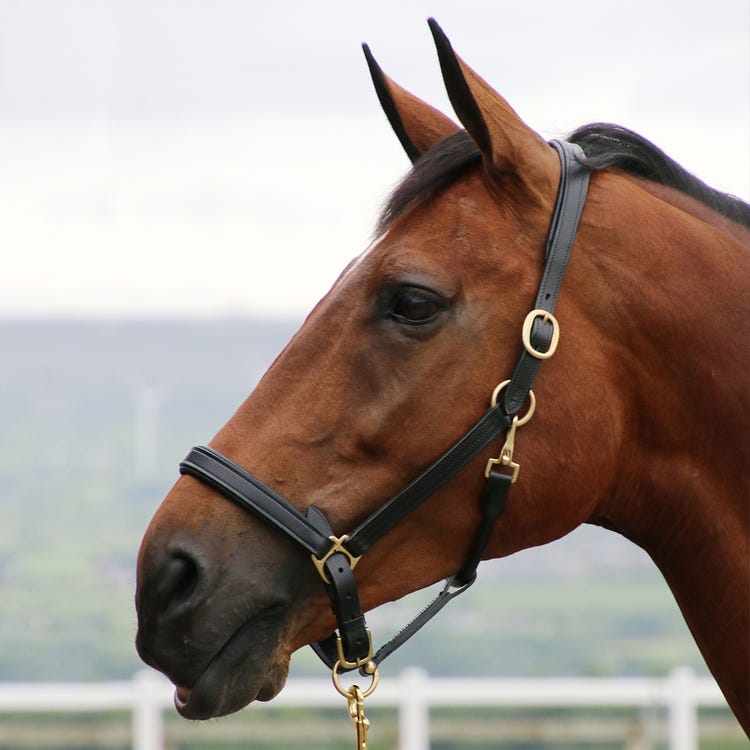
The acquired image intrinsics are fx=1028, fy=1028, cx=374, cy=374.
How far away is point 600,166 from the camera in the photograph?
2.33m

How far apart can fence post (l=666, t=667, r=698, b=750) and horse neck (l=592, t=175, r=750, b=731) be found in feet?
18.5

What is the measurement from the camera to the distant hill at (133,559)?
8430 millimetres

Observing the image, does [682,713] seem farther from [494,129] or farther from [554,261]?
[494,129]

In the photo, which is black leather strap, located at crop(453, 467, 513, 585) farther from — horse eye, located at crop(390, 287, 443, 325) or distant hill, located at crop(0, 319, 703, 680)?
distant hill, located at crop(0, 319, 703, 680)

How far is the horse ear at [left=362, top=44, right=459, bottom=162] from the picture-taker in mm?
2555

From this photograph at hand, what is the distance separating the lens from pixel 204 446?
85.9 inches

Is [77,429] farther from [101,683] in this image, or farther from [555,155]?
[555,155]

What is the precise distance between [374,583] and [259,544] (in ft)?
0.94

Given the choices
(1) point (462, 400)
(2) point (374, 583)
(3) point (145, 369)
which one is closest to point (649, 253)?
(1) point (462, 400)

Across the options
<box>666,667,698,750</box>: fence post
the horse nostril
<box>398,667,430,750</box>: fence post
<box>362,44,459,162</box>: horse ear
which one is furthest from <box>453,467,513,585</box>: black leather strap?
<box>666,667,698,750</box>: fence post

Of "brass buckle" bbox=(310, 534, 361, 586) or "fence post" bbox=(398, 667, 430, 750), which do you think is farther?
"fence post" bbox=(398, 667, 430, 750)

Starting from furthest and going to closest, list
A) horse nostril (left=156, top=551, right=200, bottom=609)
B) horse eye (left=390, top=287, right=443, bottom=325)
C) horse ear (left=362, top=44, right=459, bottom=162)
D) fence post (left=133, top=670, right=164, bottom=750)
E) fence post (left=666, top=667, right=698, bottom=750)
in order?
fence post (left=133, top=670, right=164, bottom=750) < fence post (left=666, top=667, right=698, bottom=750) < horse ear (left=362, top=44, right=459, bottom=162) < horse eye (left=390, top=287, right=443, bottom=325) < horse nostril (left=156, top=551, right=200, bottom=609)

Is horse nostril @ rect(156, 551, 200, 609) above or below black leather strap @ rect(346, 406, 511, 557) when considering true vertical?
below

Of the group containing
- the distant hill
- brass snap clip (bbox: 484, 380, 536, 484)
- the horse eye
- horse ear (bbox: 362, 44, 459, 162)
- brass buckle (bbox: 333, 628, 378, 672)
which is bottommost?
the distant hill
